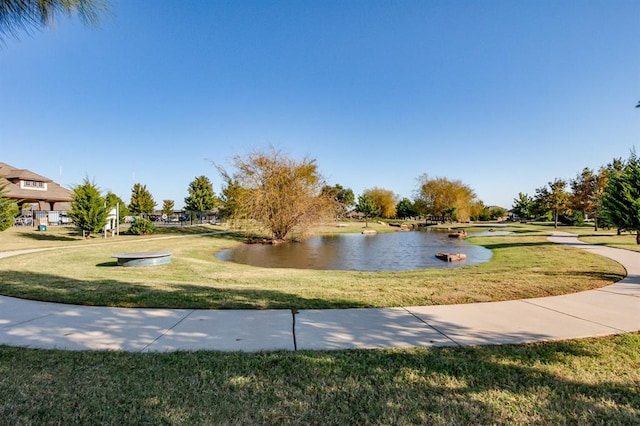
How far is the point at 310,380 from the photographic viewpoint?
9.78 ft

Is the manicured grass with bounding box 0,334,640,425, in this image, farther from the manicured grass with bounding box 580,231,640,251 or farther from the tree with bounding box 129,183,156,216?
the tree with bounding box 129,183,156,216

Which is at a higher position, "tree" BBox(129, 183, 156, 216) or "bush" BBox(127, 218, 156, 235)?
"tree" BBox(129, 183, 156, 216)

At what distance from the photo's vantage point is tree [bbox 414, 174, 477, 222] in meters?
58.6

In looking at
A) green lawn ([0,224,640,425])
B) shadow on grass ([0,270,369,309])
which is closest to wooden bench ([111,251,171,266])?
shadow on grass ([0,270,369,309])

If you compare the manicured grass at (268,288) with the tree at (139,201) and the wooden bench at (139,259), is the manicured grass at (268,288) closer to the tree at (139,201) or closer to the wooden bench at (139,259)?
the wooden bench at (139,259)

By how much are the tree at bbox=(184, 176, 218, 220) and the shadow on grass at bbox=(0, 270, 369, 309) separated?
151 feet

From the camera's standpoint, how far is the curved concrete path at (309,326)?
3.96m

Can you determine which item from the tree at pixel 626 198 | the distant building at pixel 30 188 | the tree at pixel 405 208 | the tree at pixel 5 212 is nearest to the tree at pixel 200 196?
the distant building at pixel 30 188

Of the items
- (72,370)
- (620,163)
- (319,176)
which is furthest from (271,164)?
(620,163)

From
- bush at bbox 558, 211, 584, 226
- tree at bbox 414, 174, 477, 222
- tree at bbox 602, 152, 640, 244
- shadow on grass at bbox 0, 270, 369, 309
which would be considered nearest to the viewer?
shadow on grass at bbox 0, 270, 369, 309

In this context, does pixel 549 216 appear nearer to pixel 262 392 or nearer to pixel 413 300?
pixel 413 300

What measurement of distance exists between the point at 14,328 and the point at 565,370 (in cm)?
662

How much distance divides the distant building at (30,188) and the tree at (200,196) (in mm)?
16913

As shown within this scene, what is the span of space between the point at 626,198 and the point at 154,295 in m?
16.0
